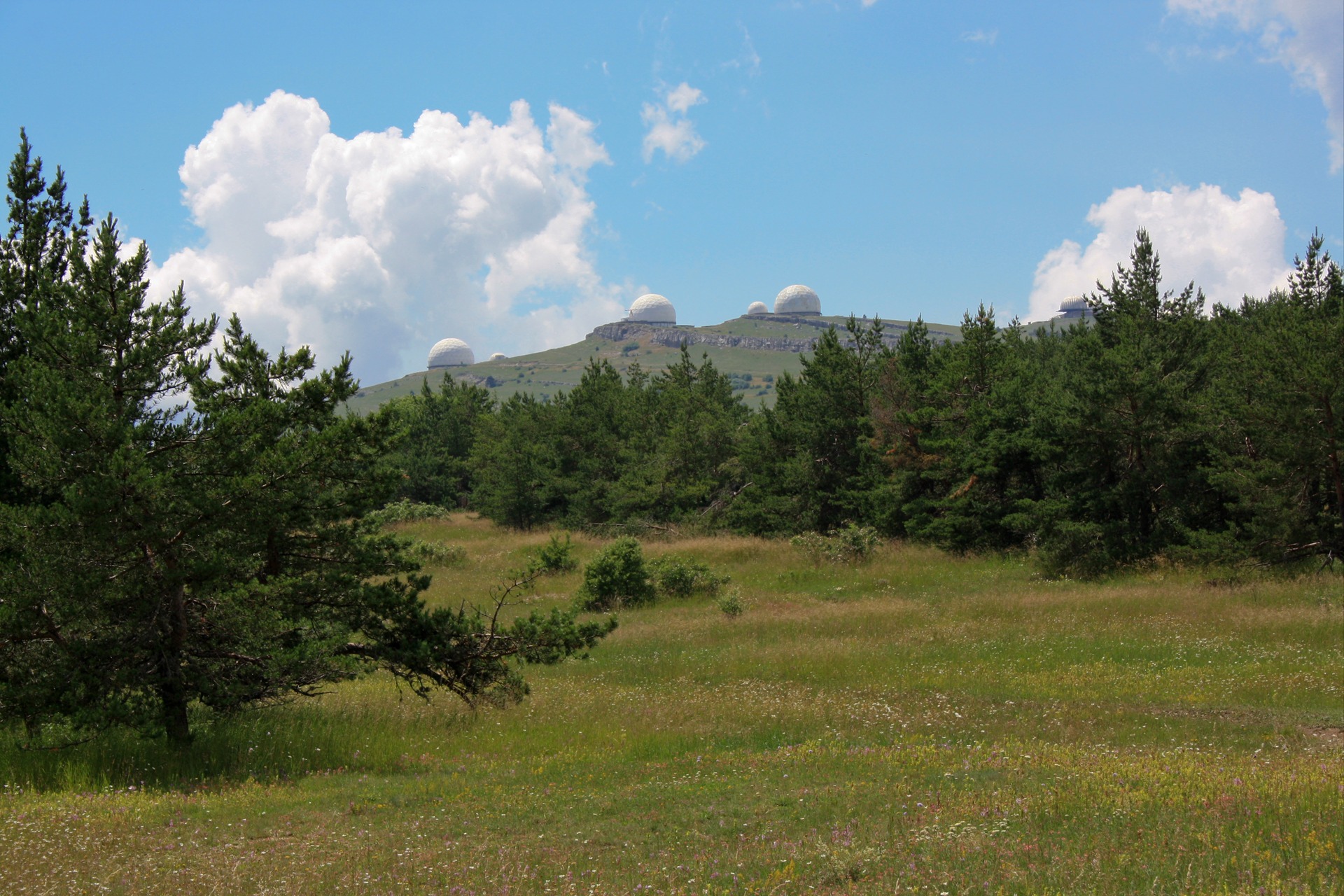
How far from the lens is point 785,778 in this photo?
8508 millimetres

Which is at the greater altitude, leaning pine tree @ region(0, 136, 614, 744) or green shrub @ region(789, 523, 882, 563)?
leaning pine tree @ region(0, 136, 614, 744)

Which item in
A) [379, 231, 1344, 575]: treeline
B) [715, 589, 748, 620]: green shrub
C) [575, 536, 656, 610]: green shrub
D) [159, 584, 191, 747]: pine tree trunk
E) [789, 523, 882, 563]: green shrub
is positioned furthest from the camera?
[789, 523, 882, 563]: green shrub

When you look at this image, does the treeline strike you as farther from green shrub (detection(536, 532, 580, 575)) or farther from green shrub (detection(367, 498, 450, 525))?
green shrub (detection(536, 532, 580, 575))

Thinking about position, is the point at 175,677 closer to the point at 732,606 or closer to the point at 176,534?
the point at 176,534

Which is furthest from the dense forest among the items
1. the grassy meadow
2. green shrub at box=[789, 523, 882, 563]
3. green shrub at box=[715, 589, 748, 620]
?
green shrub at box=[715, 589, 748, 620]

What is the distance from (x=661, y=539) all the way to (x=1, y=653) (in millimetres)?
33093

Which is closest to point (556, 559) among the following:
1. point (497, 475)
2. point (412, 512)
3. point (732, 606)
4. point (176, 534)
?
point (732, 606)

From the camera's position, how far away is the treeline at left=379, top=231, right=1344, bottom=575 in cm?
2158

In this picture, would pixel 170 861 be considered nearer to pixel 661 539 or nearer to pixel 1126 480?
pixel 1126 480

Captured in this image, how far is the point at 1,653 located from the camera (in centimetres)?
880

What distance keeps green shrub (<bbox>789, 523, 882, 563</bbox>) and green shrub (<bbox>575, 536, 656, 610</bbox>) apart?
8038 mm

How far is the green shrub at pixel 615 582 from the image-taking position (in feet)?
83.6

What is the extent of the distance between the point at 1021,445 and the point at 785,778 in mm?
23193

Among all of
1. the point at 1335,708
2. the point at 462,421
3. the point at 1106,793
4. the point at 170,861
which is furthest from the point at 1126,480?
the point at 462,421
